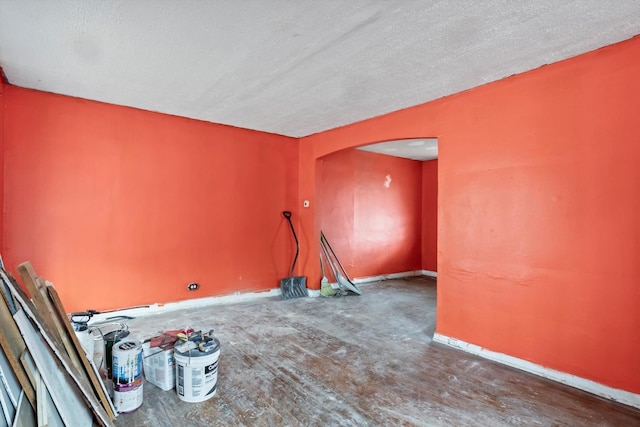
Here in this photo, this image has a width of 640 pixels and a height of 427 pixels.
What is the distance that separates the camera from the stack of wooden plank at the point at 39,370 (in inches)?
59.4

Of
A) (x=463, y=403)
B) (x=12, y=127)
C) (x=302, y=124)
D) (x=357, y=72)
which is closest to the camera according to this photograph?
(x=463, y=403)

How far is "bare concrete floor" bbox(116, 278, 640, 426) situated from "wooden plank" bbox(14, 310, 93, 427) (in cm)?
40

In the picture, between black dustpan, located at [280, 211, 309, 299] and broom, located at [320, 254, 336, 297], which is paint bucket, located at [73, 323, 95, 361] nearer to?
black dustpan, located at [280, 211, 309, 299]

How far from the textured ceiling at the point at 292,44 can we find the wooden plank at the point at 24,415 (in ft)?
7.02

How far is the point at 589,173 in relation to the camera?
2.56 meters

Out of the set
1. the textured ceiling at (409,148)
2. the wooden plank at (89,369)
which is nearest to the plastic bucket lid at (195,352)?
the wooden plank at (89,369)

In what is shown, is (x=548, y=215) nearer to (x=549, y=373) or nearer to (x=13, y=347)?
(x=549, y=373)

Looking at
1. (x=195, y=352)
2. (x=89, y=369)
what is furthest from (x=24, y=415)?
(x=195, y=352)

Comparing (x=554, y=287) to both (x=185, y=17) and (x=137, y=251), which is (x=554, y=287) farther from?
(x=137, y=251)

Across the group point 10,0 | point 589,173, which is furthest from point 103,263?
point 589,173

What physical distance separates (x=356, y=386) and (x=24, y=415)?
1955 mm

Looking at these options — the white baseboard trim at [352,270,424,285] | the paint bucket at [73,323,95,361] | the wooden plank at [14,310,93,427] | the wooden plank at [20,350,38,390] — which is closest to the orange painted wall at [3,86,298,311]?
the white baseboard trim at [352,270,424,285]

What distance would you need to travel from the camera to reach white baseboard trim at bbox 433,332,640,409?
2367 mm

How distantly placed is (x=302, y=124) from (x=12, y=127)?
3209mm
